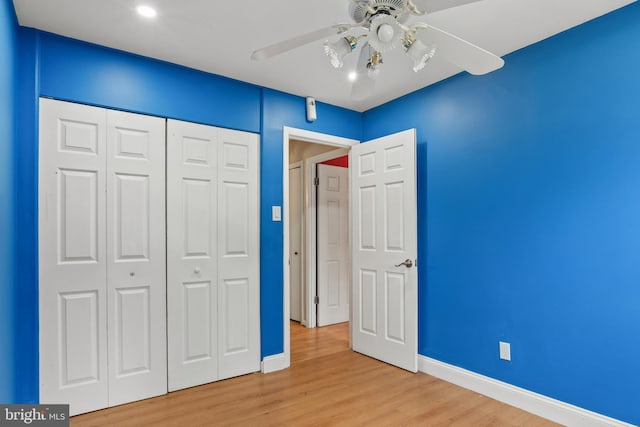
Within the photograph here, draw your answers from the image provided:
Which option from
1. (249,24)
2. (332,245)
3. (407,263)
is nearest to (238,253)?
(407,263)

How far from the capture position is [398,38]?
4.58ft

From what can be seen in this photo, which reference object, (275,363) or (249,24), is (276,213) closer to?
(275,363)

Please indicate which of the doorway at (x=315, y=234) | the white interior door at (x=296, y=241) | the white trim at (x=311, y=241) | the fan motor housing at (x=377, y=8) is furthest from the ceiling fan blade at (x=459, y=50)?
the white interior door at (x=296, y=241)

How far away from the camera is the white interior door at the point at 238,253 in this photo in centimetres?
287

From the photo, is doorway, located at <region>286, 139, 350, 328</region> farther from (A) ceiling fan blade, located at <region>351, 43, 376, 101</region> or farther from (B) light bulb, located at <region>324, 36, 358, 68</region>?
(B) light bulb, located at <region>324, 36, 358, 68</region>

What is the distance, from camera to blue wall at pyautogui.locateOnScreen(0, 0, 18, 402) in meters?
1.68

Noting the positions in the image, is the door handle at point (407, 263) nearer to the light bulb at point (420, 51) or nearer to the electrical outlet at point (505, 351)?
the electrical outlet at point (505, 351)

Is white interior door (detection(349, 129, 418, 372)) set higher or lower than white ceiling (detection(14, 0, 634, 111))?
lower

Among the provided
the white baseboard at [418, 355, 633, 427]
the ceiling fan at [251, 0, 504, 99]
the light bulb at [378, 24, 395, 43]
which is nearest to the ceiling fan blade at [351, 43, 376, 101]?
the ceiling fan at [251, 0, 504, 99]

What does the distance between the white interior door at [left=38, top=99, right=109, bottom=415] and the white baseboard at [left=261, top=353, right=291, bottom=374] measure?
116 centimetres

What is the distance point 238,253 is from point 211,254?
0.75ft

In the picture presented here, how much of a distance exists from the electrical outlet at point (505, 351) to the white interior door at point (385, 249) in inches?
26.2

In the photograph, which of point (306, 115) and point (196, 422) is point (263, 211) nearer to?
point (306, 115)

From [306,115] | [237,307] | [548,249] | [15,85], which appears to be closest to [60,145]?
[15,85]
